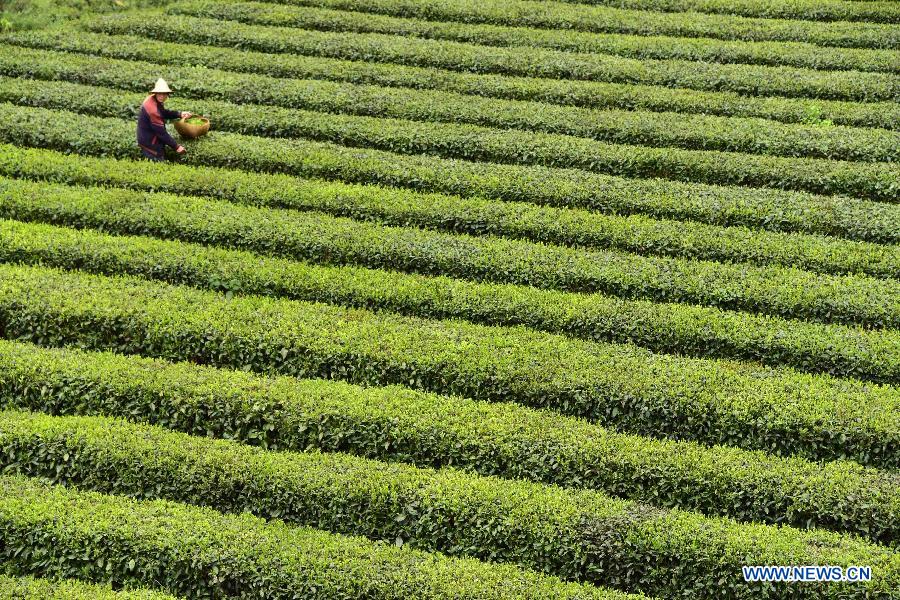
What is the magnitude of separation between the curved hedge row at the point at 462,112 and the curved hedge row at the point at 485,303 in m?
4.33

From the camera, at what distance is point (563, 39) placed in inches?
762

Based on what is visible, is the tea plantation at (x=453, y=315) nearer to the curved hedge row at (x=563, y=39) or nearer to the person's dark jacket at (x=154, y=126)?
the curved hedge row at (x=563, y=39)

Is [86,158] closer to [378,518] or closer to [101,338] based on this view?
[101,338]

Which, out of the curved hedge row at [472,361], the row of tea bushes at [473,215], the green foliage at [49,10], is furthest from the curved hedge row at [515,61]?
the curved hedge row at [472,361]

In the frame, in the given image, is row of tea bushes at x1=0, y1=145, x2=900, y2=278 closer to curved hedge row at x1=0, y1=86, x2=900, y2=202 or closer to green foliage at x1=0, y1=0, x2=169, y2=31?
curved hedge row at x1=0, y1=86, x2=900, y2=202

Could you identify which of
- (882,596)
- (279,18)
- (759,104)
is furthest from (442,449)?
(279,18)

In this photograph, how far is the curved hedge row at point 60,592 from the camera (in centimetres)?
883

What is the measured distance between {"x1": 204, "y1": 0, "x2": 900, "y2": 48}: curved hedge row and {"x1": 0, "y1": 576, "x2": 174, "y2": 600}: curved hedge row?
15.0 meters

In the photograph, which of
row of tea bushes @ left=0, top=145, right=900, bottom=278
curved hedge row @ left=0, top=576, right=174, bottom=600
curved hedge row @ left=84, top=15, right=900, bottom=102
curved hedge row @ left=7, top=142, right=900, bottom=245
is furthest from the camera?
curved hedge row @ left=84, top=15, right=900, bottom=102

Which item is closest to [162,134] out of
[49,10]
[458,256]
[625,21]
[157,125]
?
[157,125]

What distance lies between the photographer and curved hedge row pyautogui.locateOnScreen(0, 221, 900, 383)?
11703mm

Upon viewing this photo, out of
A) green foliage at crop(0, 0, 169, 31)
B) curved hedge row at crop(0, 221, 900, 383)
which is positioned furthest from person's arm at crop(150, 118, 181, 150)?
green foliage at crop(0, 0, 169, 31)

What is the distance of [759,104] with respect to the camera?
1700cm

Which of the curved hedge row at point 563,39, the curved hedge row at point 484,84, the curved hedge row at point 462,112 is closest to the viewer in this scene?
the curved hedge row at point 462,112
